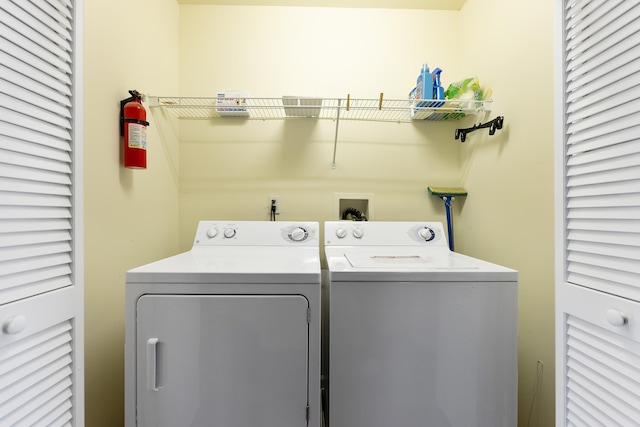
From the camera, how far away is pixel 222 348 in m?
0.94

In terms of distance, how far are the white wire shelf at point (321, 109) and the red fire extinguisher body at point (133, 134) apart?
13.3 inches

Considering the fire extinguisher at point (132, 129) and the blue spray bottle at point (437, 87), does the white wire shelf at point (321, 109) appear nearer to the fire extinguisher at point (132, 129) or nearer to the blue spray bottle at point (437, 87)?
the blue spray bottle at point (437, 87)

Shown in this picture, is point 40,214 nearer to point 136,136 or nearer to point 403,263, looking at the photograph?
point 136,136

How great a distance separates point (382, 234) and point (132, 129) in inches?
56.2

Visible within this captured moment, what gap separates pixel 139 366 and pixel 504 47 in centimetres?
229

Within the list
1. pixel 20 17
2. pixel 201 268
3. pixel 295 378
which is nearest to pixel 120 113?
pixel 20 17

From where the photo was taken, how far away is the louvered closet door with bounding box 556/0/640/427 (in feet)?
1.86

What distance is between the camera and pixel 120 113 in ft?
4.17

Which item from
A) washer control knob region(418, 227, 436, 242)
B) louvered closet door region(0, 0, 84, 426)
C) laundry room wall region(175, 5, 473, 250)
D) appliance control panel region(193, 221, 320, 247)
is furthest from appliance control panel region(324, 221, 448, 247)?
louvered closet door region(0, 0, 84, 426)

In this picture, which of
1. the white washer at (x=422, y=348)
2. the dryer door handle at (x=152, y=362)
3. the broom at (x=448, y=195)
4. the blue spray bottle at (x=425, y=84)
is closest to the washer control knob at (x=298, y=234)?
the white washer at (x=422, y=348)

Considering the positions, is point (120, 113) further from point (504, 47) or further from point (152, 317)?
point (504, 47)

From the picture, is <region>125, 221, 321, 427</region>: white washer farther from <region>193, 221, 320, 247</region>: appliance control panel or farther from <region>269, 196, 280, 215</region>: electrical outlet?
<region>269, 196, 280, 215</region>: electrical outlet

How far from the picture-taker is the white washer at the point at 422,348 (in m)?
1.00

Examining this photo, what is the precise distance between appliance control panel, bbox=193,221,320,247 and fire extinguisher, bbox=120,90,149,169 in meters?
0.51
